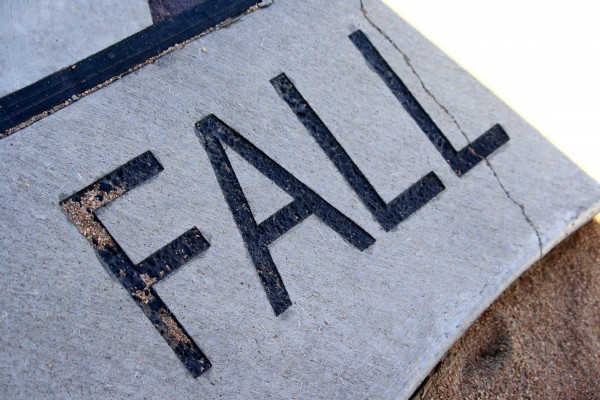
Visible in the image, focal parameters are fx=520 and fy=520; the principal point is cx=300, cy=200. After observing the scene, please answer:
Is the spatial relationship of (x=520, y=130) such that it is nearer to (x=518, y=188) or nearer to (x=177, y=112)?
(x=518, y=188)

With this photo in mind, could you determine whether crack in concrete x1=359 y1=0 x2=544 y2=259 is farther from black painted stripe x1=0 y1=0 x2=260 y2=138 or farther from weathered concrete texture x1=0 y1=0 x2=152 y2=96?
weathered concrete texture x1=0 y1=0 x2=152 y2=96

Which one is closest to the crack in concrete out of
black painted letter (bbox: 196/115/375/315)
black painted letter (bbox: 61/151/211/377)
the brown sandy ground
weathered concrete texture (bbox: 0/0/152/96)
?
the brown sandy ground

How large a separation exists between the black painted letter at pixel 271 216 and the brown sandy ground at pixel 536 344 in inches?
27.0

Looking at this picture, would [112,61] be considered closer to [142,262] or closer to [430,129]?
[142,262]

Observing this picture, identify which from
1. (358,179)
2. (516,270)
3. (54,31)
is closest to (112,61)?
(54,31)

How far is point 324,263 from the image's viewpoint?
2.22 m

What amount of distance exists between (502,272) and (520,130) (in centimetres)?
73

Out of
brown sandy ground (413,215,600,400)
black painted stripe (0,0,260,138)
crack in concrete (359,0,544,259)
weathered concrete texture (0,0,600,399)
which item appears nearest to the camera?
weathered concrete texture (0,0,600,399)

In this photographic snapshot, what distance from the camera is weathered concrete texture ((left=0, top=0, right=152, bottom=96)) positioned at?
2209mm

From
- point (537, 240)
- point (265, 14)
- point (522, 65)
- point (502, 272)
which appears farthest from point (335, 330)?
point (522, 65)

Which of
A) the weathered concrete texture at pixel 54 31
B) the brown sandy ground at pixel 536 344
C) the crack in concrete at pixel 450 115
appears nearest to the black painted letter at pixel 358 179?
the crack in concrete at pixel 450 115

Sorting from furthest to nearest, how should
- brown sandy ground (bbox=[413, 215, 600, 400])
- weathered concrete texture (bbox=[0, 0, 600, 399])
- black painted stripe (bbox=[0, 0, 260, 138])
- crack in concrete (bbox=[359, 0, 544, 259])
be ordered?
1. crack in concrete (bbox=[359, 0, 544, 259])
2. brown sandy ground (bbox=[413, 215, 600, 400])
3. black painted stripe (bbox=[0, 0, 260, 138])
4. weathered concrete texture (bbox=[0, 0, 600, 399])

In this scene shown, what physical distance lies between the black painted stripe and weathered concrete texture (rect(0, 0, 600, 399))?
0.07 meters

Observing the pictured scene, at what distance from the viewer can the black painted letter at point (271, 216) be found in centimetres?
217
